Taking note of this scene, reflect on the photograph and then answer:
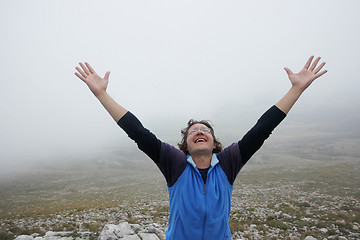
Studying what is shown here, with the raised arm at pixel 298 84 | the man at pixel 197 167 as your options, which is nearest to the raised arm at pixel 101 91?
the man at pixel 197 167

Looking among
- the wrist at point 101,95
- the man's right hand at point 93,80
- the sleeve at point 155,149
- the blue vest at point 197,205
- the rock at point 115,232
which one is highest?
the man's right hand at point 93,80

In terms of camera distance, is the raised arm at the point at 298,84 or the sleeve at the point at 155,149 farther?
the raised arm at the point at 298,84

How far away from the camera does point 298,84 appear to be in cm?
342

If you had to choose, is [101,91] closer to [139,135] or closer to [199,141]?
[139,135]

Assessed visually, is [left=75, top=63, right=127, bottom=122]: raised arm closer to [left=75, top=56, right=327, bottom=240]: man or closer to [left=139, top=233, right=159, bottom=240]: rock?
[left=75, top=56, right=327, bottom=240]: man

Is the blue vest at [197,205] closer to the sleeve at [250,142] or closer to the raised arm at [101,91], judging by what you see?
the sleeve at [250,142]

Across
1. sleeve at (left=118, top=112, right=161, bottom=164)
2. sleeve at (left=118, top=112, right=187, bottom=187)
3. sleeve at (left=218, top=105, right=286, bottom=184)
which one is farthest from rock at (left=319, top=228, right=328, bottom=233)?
sleeve at (left=118, top=112, right=161, bottom=164)

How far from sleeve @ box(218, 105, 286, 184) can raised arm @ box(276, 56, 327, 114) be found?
149 millimetres

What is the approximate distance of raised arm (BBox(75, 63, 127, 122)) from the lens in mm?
3092

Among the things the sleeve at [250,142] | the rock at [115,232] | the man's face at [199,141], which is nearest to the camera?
the sleeve at [250,142]

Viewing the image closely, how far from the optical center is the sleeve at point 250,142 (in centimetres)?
318

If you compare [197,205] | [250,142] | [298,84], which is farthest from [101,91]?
[298,84]

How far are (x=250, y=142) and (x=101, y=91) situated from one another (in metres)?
2.74

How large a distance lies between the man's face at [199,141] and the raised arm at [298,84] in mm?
1370
